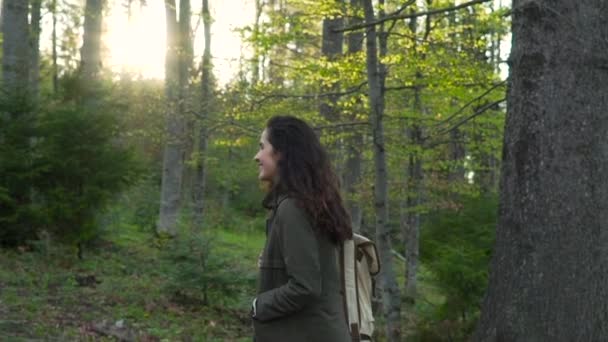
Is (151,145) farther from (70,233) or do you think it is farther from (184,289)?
(184,289)

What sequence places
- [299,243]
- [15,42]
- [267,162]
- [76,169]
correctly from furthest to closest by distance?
[15,42] < [76,169] < [267,162] < [299,243]

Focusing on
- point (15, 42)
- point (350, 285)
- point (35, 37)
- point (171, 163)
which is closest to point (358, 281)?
point (350, 285)

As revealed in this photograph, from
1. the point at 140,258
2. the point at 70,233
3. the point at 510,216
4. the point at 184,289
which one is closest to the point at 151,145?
the point at 140,258

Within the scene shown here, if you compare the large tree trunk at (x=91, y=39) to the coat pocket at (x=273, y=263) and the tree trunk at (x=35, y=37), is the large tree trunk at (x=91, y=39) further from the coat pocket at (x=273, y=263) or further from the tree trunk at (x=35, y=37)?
the coat pocket at (x=273, y=263)

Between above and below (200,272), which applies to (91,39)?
above

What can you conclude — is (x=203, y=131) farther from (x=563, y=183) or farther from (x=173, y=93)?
(x=563, y=183)

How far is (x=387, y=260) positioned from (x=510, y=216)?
4.28m

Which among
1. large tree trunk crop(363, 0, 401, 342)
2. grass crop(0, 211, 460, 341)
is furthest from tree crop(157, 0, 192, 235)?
large tree trunk crop(363, 0, 401, 342)

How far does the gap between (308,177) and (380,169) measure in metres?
5.89

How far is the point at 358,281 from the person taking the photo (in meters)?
3.76

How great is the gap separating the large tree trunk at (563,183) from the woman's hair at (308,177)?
1.88m

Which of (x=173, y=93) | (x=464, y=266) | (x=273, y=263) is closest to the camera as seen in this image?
(x=273, y=263)

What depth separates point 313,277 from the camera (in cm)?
345

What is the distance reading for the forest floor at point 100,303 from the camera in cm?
870
